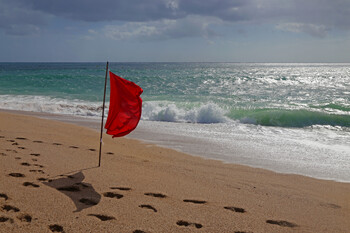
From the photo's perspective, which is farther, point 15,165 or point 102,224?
point 15,165

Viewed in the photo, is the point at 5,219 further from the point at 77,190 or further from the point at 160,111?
the point at 160,111

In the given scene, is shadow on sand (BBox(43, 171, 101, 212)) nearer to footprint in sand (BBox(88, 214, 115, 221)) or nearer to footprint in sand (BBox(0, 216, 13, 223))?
footprint in sand (BBox(88, 214, 115, 221))

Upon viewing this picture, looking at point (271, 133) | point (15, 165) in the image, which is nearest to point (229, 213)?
point (15, 165)

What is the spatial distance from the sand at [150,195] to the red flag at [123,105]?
763 millimetres

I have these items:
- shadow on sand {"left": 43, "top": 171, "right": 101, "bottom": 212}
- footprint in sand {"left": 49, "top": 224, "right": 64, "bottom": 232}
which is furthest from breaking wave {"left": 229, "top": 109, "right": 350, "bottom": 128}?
footprint in sand {"left": 49, "top": 224, "right": 64, "bottom": 232}

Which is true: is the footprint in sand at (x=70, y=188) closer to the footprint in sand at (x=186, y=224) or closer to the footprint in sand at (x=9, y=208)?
the footprint in sand at (x=9, y=208)

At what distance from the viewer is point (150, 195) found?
3.99 m

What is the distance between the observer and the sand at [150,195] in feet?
10.6

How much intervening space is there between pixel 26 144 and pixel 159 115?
7884 millimetres

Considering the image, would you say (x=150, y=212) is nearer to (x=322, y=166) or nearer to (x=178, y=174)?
(x=178, y=174)

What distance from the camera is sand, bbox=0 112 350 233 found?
324cm

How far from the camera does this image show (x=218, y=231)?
10.5 feet

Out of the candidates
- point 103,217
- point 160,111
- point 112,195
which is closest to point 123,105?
point 112,195

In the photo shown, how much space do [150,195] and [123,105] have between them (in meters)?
1.43
